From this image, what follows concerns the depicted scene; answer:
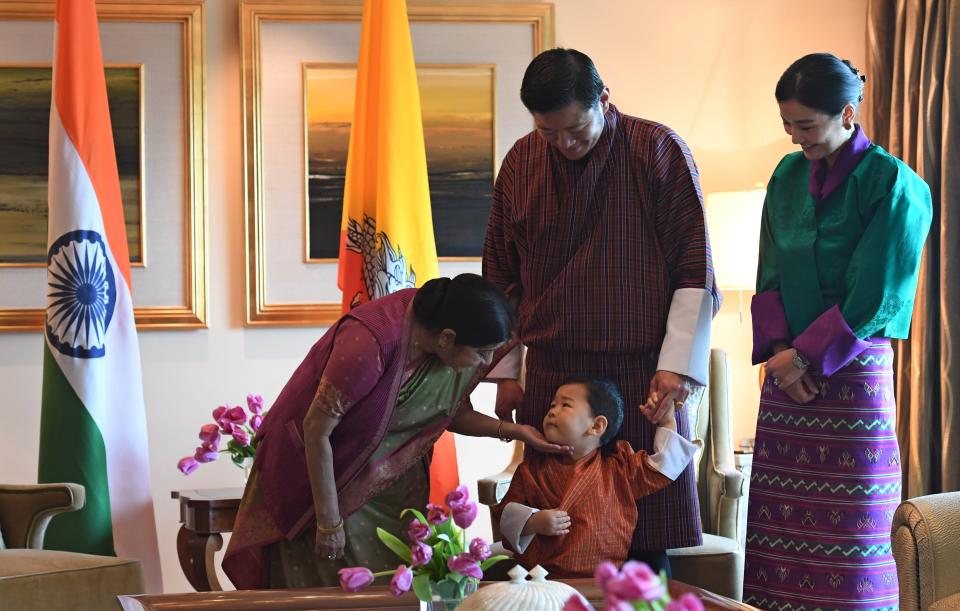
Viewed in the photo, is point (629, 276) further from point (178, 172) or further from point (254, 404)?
point (178, 172)

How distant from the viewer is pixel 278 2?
3945 millimetres

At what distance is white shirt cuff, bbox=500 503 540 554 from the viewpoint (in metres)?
2.11

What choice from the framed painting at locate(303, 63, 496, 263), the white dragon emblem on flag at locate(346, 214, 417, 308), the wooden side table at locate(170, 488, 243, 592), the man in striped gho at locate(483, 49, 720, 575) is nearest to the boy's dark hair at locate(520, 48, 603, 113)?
the man in striped gho at locate(483, 49, 720, 575)

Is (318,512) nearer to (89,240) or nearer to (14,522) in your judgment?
(14,522)

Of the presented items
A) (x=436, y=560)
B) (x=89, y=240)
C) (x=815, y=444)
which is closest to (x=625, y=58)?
(x=89, y=240)

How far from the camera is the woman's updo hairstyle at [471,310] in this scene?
196 cm

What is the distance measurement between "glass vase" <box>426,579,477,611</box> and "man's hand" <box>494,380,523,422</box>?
2.23 feet

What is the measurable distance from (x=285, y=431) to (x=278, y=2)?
2.25 meters

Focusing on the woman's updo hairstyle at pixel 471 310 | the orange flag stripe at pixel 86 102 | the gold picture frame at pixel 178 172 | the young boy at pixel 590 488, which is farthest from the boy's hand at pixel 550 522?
the gold picture frame at pixel 178 172

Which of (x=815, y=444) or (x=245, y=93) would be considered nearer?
(x=815, y=444)

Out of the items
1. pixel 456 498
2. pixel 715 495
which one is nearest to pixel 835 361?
pixel 456 498

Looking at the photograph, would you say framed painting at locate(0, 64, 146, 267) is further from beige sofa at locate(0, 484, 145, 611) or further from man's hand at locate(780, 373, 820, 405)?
man's hand at locate(780, 373, 820, 405)

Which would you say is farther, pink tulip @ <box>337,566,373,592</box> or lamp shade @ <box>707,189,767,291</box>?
lamp shade @ <box>707,189,767,291</box>

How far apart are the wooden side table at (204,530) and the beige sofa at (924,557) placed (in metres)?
1.81
